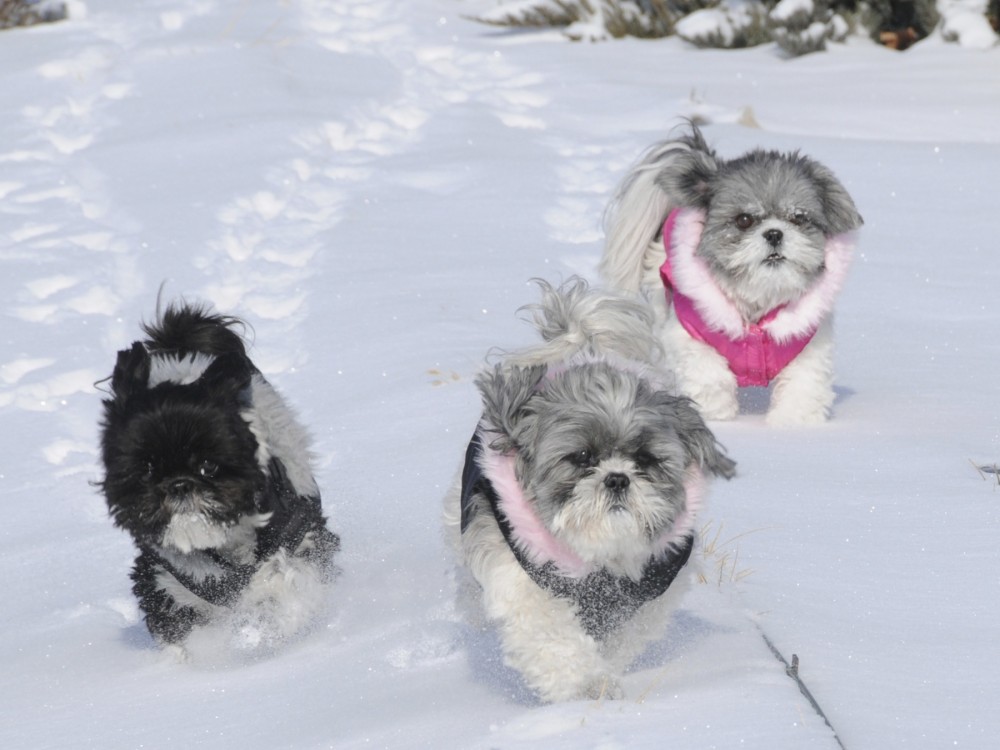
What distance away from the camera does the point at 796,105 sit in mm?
11516

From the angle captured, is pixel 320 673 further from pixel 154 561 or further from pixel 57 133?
pixel 57 133

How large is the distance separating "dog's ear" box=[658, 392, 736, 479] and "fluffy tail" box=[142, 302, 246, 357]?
61.7 inches

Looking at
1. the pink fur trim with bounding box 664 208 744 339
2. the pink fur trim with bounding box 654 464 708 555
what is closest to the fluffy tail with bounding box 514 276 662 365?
the pink fur trim with bounding box 654 464 708 555

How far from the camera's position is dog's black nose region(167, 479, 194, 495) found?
4.00m

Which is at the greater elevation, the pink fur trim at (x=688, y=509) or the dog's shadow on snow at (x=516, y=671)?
the pink fur trim at (x=688, y=509)

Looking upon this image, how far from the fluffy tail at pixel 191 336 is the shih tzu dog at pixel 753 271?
2.16 meters

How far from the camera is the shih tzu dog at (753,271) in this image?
20.1ft

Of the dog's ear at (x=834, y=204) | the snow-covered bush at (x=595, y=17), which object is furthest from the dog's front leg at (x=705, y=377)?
the snow-covered bush at (x=595, y=17)

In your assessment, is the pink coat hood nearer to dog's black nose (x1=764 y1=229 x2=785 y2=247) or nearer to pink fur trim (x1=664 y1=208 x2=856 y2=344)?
pink fur trim (x1=664 y1=208 x2=856 y2=344)

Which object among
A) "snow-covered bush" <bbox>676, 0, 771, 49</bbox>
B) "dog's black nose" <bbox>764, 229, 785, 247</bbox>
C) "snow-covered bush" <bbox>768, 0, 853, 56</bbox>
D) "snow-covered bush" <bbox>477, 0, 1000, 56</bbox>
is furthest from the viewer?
"snow-covered bush" <bbox>676, 0, 771, 49</bbox>

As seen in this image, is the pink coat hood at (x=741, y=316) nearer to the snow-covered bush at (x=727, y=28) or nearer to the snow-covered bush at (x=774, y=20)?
the snow-covered bush at (x=774, y=20)

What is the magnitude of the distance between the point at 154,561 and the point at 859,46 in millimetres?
10536

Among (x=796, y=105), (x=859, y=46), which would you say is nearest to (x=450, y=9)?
(x=859, y=46)

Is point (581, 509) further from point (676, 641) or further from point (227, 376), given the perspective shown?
point (227, 376)
